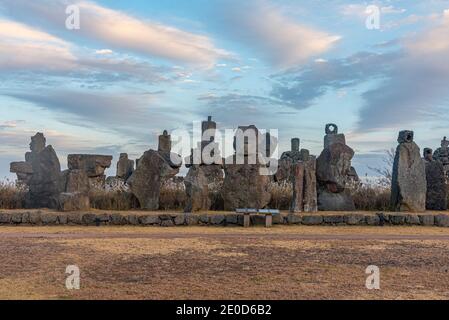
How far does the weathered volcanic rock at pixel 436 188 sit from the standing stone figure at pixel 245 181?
17.0 ft

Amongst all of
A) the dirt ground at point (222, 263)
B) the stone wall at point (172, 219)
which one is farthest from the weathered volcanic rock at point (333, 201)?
the dirt ground at point (222, 263)

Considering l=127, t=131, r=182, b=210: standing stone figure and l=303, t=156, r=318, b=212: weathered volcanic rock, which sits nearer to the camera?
l=303, t=156, r=318, b=212: weathered volcanic rock

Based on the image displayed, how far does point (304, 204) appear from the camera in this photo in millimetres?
17109

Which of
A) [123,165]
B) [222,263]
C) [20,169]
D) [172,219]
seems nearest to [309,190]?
[172,219]

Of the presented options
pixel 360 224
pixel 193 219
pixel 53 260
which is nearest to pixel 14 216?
pixel 193 219

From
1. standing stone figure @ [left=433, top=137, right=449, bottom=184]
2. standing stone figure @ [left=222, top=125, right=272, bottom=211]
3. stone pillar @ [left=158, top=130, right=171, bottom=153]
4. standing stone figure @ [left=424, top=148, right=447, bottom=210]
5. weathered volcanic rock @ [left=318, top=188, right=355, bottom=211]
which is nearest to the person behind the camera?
standing stone figure @ [left=222, top=125, right=272, bottom=211]

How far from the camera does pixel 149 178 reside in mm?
17922

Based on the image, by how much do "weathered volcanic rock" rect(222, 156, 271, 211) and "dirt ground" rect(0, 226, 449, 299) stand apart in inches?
123

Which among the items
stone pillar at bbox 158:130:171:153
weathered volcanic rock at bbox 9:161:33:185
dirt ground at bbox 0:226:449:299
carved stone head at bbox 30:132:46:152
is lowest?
dirt ground at bbox 0:226:449:299

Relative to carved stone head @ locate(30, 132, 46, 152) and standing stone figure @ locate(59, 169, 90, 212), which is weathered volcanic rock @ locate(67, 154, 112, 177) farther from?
standing stone figure @ locate(59, 169, 90, 212)

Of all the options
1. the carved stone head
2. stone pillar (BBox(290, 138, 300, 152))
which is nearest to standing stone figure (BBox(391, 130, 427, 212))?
the carved stone head

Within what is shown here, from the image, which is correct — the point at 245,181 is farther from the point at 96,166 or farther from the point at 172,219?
the point at 96,166

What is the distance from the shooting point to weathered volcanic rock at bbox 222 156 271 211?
1745 centimetres

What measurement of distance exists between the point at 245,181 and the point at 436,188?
611 cm
